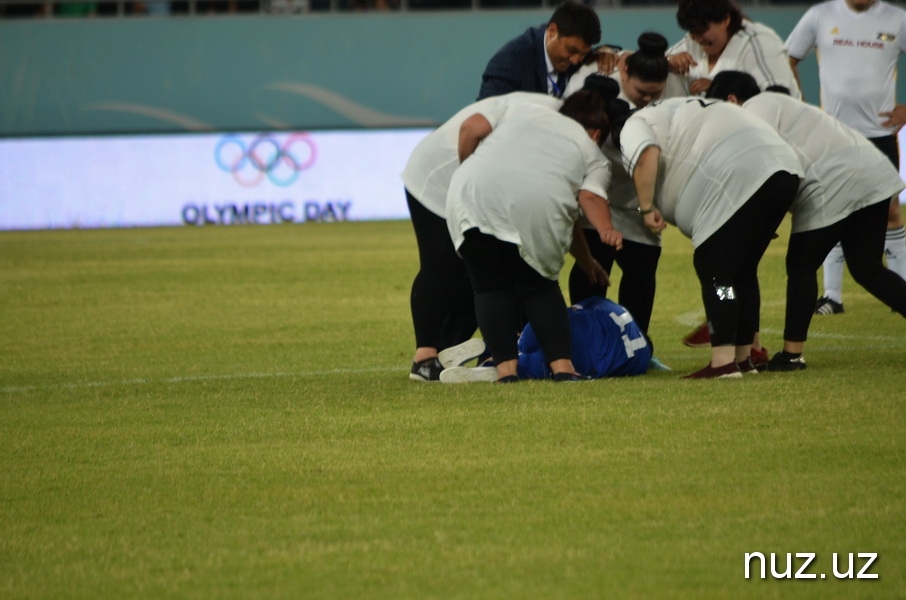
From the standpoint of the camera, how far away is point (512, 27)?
29.1 metres

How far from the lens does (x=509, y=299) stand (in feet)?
20.5

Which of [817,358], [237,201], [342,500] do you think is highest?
[342,500]

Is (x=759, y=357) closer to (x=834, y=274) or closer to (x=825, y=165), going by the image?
(x=825, y=165)

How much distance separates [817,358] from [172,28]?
927 inches

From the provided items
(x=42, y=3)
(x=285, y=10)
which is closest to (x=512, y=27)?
(x=285, y=10)

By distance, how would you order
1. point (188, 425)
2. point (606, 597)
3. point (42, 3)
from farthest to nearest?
point (42, 3) → point (188, 425) → point (606, 597)

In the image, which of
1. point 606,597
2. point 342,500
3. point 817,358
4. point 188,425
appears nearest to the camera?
point 606,597

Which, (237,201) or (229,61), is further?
(229,61)

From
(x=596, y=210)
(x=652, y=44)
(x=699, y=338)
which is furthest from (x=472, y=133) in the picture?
(x=699, y=338)

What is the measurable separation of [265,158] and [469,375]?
21.6 m

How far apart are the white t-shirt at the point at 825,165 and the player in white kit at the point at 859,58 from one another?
8.95 ft

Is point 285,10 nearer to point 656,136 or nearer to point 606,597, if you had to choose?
point 656,136

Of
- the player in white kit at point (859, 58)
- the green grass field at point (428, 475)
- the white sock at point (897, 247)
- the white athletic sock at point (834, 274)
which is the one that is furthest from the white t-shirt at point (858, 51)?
the green grass field at point (428, 475)

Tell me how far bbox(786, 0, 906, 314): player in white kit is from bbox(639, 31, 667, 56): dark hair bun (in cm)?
307
